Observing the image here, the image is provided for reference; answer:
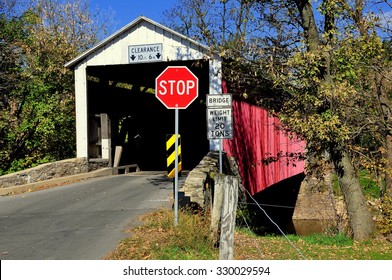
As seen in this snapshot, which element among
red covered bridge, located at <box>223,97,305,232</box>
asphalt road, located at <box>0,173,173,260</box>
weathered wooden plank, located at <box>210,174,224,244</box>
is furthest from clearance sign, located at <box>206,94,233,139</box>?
red covered bridge, located at <box>223,97,305,232</box>

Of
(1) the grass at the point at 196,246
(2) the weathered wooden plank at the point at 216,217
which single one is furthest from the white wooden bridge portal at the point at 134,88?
(2) the weathered wooden plank at the point at 216,217

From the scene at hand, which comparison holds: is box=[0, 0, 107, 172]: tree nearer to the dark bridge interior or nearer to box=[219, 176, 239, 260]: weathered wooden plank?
the dark bridge interior

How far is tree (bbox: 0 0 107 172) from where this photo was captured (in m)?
19.5

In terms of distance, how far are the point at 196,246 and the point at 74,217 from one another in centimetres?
345

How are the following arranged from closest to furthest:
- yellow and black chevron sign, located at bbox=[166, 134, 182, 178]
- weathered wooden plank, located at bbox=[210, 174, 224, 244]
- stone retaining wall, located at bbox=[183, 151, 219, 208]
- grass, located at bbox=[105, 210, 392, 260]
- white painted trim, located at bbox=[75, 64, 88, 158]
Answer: grass, located at bbox=[105, 210, 392, 260] < weathered wooden plank, located at bbox=[210, 174, 224, 244] < stone retaining wall, located at bbox=[183, 151, 219, 208] < yellow and black chevron sign, located at bbox=[166, 134, 182, 178] < white painted trim, located at bbox=[75, 64, 88, 158]

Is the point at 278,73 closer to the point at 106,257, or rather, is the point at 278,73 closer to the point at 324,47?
the point at 324,47

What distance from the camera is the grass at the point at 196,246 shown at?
698cm

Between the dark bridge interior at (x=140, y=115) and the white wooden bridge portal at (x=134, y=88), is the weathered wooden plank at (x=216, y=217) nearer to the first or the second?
the white wooden bridge portal at (x=134, y=88)

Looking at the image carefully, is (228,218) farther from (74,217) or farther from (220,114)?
(74,217)

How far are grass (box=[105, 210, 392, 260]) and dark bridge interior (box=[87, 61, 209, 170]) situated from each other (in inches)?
290

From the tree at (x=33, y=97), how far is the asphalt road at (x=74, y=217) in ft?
19.7

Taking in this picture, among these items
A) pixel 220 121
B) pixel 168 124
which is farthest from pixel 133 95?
pixel 220 121

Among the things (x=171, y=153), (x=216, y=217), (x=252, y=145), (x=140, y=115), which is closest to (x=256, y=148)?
(x=252, y=145)

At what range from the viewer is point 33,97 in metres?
19.8
